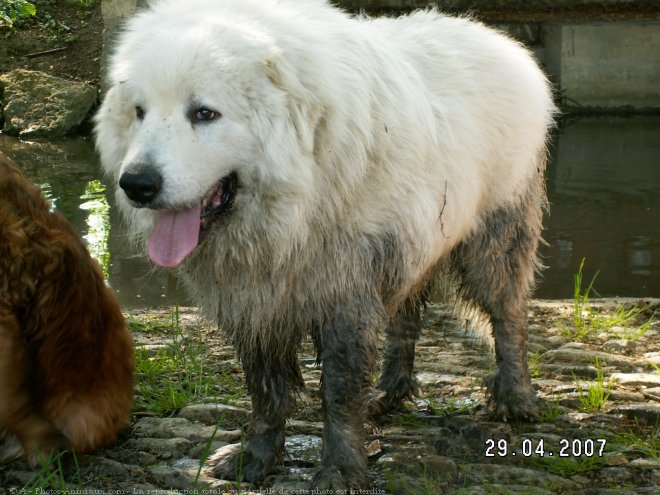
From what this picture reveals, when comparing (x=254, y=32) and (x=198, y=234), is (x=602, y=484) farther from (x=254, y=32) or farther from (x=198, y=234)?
(x=254, y=32)

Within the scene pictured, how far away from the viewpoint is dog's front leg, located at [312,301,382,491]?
11.8ft

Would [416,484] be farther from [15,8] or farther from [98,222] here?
[98,222]

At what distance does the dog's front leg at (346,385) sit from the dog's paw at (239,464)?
10.7 inches

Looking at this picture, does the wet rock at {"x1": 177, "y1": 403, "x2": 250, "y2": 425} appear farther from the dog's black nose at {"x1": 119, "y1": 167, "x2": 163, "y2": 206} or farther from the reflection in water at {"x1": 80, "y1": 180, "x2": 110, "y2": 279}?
the reflection in water at {"x1": 80, "y1": 180, "x2": 110, "y2": 279}

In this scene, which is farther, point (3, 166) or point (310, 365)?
point (310, 365)

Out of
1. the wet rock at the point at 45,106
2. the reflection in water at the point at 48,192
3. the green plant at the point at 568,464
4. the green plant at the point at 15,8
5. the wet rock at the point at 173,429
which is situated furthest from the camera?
the wet rock at the point at 45,106

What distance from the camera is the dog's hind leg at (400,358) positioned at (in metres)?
4.57

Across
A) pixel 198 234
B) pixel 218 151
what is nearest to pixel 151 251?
pixel 198 234

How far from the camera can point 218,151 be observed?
3.27m

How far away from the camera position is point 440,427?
14.0 ft

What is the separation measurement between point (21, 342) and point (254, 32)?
4.65 ft

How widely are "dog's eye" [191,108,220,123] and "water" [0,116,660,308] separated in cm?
339

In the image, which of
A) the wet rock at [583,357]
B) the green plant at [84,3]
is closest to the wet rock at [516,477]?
the wet rock at [583,357]

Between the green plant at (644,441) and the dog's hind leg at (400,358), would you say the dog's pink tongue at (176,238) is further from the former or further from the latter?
the green plant at (644,441)
